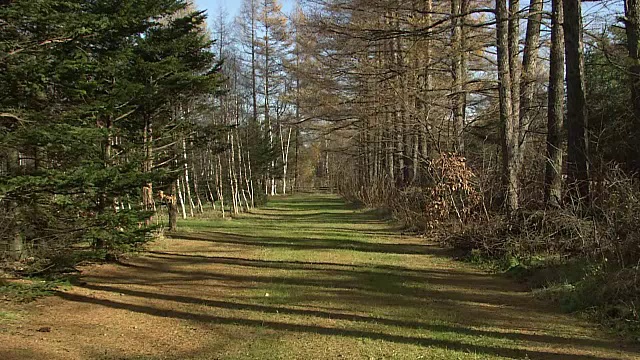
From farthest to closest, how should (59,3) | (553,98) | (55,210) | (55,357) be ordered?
(553,98)
(55,210)
(59,3)
(55,357)

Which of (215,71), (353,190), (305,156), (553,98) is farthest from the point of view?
(305,156)

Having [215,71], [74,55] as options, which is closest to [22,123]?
[74,55]

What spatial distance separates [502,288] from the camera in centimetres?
922

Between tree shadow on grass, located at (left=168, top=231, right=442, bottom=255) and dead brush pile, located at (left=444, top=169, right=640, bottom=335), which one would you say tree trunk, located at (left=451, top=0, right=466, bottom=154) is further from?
dead brush pile, located at (left=444, top=169, right=640, bottom=335)

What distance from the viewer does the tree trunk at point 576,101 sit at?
1003cm

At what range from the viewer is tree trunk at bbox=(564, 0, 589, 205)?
10.0m

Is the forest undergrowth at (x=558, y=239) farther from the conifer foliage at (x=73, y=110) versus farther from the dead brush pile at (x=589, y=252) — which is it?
the conifer foliage at (x=73, y=110)

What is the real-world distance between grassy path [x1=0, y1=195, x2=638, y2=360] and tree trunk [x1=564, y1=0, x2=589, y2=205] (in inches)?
103

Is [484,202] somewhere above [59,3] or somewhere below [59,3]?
below

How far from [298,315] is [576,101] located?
6.85 metres

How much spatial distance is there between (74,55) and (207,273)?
16.8 feet

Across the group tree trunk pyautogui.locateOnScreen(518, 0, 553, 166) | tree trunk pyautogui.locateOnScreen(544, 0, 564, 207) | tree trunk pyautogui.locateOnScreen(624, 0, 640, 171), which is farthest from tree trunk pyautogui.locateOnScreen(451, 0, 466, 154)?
tree trunk pyautogui.locateOnScreen(624, 0, 640, 171)

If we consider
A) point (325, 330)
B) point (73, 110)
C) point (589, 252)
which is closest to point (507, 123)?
point (589, 252)

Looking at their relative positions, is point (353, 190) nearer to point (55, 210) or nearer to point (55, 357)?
point (55, 210)
